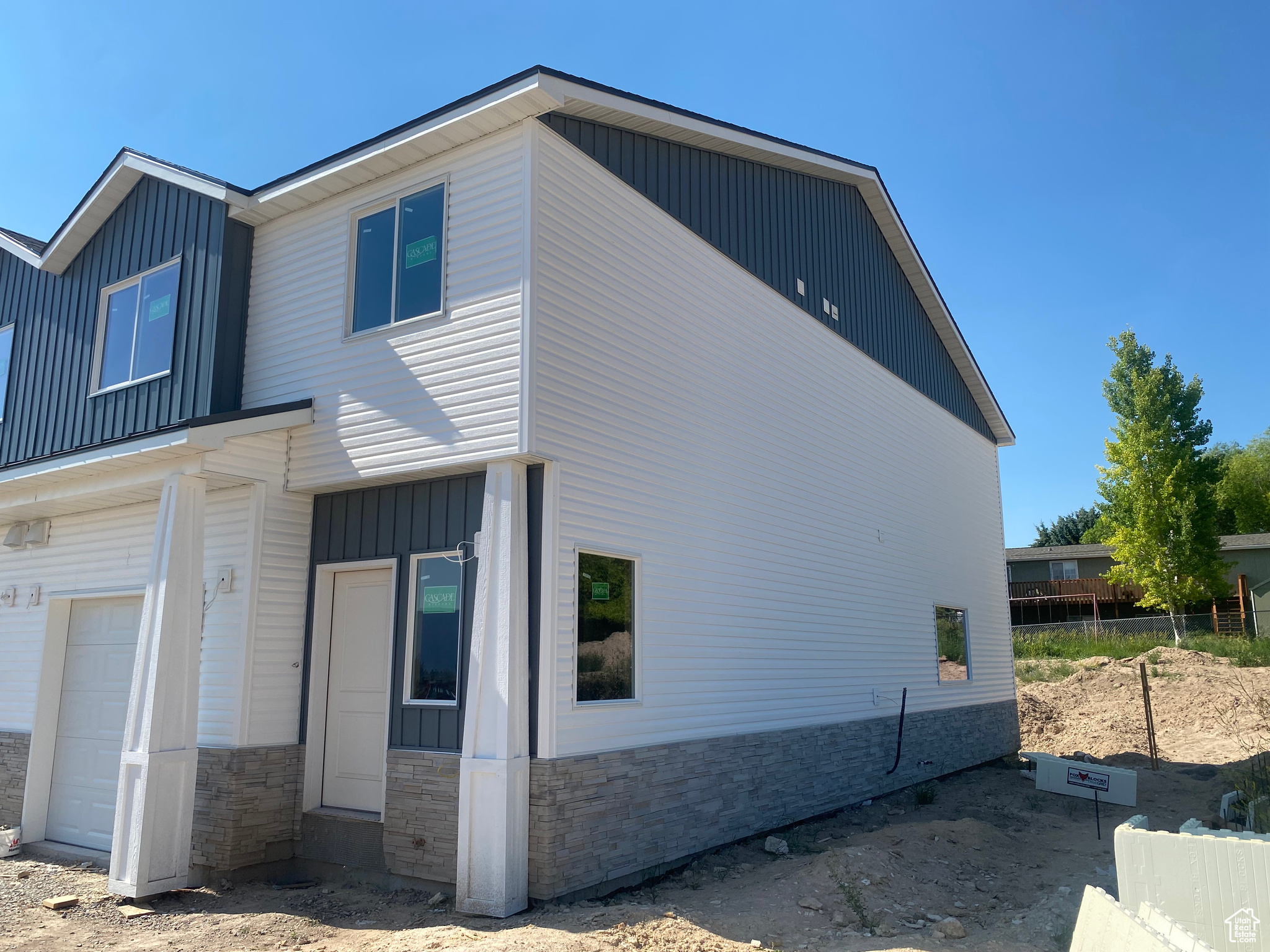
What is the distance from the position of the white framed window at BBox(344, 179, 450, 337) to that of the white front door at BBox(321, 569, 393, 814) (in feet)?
8.42

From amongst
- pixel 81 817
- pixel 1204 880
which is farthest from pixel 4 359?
pixel 1204 880

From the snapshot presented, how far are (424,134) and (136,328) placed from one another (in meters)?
4.81

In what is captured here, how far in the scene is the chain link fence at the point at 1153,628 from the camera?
31.1m

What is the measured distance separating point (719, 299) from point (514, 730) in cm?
587

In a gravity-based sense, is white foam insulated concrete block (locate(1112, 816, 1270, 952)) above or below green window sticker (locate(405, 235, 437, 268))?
below

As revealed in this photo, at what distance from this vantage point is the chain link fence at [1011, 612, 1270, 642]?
31.1 meters

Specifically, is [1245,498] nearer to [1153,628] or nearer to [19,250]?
[1153,628]

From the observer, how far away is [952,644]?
16.7m

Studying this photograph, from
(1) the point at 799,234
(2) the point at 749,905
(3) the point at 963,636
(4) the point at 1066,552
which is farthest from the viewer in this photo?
(4) the point at 1066,552

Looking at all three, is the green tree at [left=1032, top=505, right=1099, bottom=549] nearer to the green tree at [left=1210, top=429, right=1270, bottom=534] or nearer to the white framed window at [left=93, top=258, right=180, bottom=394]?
the green tree at [left=1210, top=429, right=1270, bottom=534]

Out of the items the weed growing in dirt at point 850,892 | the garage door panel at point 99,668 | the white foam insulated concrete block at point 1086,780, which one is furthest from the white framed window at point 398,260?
the white foam insulated concrete block at point 1086,780

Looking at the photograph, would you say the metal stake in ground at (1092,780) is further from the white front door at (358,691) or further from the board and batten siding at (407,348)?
the board and batten siding at (407,348)

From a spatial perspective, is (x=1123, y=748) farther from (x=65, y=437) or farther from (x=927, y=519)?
(x=65, y=437)

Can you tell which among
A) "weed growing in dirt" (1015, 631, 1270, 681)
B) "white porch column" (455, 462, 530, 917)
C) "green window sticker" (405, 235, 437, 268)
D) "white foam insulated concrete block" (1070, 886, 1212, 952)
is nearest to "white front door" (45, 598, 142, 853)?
"white porch column" (455, 462, 530, 917)
